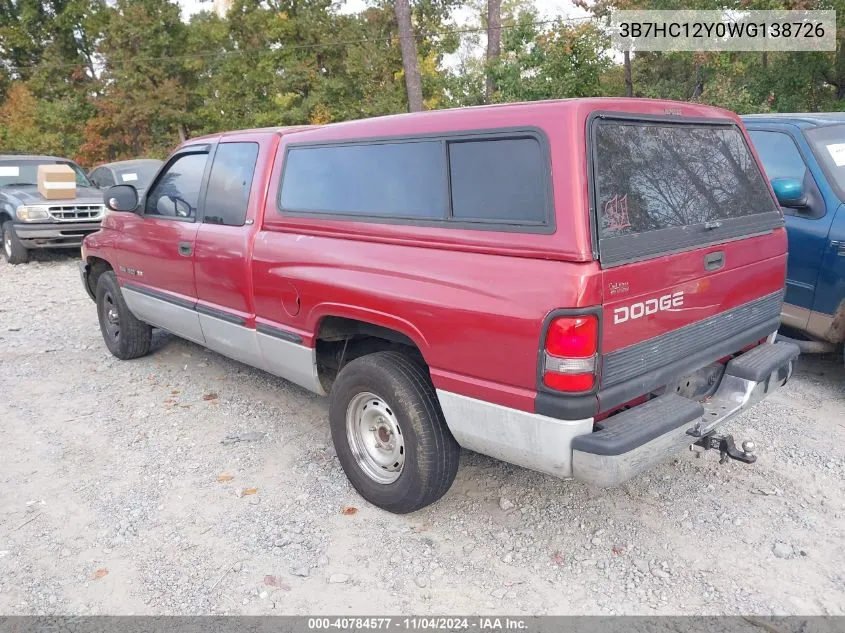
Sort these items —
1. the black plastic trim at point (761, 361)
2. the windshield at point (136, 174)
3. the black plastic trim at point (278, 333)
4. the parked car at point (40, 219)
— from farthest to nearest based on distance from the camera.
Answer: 1. the windshield at point (136, 174)
2. the parked car at point (40, 219)
3. the black plastic trim at point (278, 333)
4. the black plastic trim at point (761, 361)

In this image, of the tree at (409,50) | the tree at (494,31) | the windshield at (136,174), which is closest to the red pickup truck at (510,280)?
the windshield at (136,174)

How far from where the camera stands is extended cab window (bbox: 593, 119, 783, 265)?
104 inches

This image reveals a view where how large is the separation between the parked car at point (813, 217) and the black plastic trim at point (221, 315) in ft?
12.7

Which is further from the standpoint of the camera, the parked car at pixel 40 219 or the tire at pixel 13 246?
the tire at pixel 13 246

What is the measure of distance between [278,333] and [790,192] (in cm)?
370

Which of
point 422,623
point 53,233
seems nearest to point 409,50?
point 53,233

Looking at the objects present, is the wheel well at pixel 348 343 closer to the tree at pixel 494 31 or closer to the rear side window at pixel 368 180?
the rear side window at pixel 368 180

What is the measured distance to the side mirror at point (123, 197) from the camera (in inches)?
193

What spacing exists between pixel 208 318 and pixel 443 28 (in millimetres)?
25371

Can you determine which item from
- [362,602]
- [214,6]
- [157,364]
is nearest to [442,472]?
[362,602]

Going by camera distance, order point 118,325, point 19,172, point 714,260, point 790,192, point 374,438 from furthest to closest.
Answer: point 19,172 < point 118,325 < point 790,192 < point 374,438 < point 714,260

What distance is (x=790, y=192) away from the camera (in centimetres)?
460

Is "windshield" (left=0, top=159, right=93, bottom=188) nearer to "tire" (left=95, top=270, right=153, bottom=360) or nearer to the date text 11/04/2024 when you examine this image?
"tire" (left=95, top=270, right=153, bottom=360)

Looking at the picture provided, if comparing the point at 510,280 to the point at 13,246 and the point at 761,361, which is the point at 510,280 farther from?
the point at 13,246
